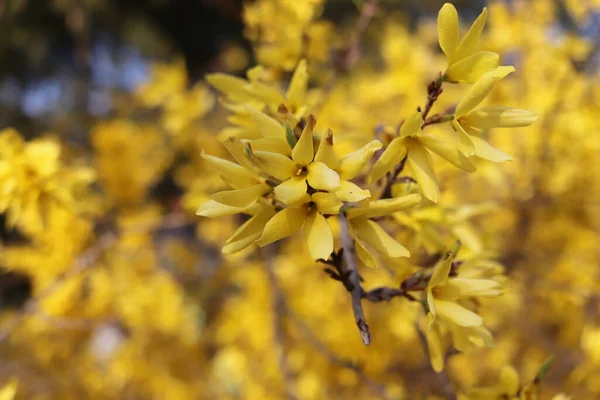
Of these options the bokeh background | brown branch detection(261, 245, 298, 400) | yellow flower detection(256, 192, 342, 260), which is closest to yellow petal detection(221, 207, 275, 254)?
yellow flower detection(256, 192, 342, 260)

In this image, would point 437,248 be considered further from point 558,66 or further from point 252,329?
point 558,66

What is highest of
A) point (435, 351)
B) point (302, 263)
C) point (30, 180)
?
point (435, 351)

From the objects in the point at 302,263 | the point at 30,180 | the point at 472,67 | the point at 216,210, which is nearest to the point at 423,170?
the point at 472,67

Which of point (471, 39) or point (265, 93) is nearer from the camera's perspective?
point (471, 39)

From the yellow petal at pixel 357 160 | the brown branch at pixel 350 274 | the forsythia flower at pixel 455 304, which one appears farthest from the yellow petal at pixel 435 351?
the yellow petal at pixel 357 160

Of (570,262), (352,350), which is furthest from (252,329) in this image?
(570,262)

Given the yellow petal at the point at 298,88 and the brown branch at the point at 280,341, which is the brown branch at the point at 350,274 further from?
the brown branch at the point at 280,341

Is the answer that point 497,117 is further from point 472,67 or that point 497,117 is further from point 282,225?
point 282,225

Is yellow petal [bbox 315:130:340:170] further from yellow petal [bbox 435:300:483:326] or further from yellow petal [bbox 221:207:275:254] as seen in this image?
yellow petal [bbox 435:300:483:326]
